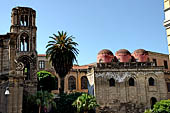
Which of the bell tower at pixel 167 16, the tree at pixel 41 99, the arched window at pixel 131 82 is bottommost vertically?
the tree at pixel 41 99

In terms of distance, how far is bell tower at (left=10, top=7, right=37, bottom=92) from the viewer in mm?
36750

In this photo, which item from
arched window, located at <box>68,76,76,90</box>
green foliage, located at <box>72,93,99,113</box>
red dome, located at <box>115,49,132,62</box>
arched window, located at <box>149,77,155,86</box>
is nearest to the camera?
green foliage, located at <box>72,93,99,113</box>

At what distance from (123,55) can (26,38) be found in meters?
16.3

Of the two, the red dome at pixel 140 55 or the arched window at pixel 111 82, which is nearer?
the arched window at pixel 111 82

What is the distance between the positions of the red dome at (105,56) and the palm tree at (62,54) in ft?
16.6

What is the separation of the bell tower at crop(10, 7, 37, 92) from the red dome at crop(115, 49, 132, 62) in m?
14.2

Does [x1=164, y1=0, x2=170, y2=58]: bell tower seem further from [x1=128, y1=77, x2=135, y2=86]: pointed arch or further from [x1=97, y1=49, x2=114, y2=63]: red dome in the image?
[x1=97, y1=49, x2=114, y2=63]: red dome

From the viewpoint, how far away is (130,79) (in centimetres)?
3853

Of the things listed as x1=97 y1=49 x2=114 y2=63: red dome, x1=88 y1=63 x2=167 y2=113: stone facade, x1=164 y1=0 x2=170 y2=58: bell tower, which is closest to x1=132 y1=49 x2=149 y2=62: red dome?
x1=88 y1=63 x2=167 y2=113: stone facade

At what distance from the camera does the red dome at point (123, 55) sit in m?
41.3

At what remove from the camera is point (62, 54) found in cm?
3678

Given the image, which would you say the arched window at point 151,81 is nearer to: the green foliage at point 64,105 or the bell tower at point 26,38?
the green foliage at point 64,105

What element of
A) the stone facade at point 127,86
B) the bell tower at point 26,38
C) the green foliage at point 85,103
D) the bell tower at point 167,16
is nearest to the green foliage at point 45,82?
the bell tower at point 26,38

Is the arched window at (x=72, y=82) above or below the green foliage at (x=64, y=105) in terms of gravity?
above
